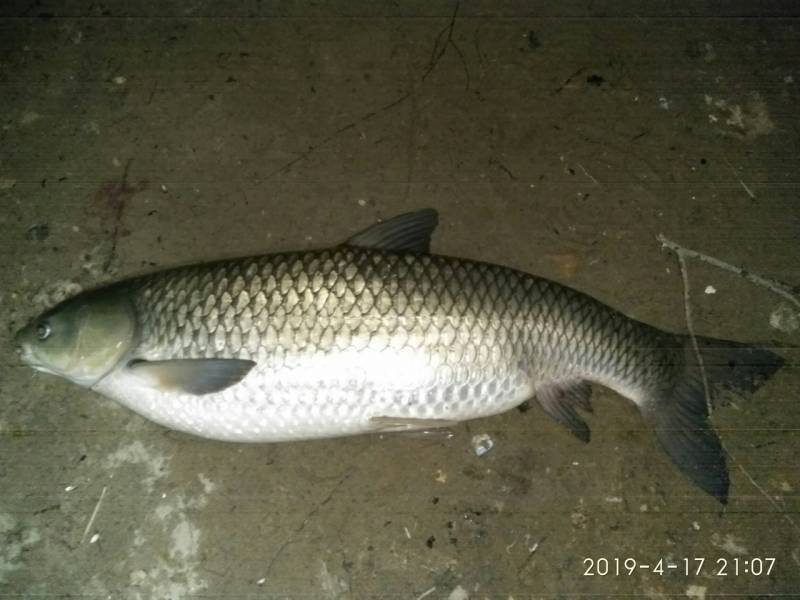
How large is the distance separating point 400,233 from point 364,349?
18.9 inches

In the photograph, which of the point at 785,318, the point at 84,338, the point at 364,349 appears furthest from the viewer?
the point at 785,318

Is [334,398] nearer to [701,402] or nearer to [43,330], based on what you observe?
[43,330]

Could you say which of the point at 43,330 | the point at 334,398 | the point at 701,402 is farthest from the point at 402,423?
the point at 43,330

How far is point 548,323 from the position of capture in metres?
2.10

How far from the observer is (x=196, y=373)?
6.48 ft

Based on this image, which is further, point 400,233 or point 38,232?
point 38,232

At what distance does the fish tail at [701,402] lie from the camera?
7.20 feet

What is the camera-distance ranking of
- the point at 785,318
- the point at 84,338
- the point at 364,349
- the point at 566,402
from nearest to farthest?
1. the point at 364,349
2. the point at 84,338
3. the point at 566,402
4. the point at 785,318

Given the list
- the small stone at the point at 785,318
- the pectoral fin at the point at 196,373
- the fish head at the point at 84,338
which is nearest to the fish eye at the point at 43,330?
the fish head at the point at 84,338

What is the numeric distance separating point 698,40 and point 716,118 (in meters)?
0.41

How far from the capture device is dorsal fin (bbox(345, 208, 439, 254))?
7.07ft

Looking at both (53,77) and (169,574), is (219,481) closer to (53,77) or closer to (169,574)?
(169,574)
